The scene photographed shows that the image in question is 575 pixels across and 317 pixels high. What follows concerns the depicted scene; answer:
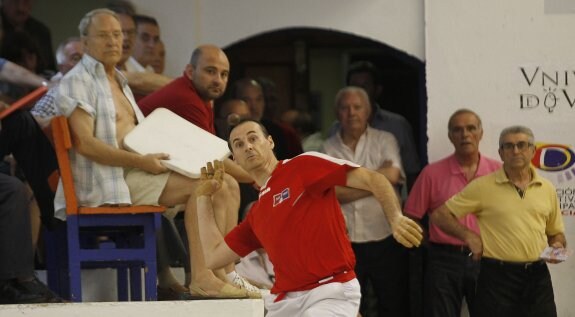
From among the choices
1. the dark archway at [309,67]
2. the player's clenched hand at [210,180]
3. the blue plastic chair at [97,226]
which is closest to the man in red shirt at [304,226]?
the player's clenched hand at [210,180]

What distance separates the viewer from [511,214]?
9.05 metres

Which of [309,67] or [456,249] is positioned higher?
[309,67]

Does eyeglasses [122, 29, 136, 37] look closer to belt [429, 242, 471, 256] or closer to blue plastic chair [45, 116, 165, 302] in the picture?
blue plastic chair [45, 116, 165, 302]

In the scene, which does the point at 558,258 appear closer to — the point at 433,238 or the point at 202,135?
the point at 433,238

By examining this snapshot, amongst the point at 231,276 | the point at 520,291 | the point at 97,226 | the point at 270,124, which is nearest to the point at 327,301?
the point at 231,276

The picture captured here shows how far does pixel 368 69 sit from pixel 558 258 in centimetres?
248

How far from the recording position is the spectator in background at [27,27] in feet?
31.7

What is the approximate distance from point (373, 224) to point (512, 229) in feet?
3.64

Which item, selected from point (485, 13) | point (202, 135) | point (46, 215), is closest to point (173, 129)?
point (202, 135)

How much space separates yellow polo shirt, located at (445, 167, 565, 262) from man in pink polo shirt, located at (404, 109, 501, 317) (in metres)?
0.39

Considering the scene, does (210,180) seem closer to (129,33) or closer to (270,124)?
(129,33)

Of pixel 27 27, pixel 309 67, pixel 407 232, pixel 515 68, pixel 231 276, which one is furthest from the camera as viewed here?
pixel 309 67

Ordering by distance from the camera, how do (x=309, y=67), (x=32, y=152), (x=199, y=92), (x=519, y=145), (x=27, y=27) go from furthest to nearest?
1. (x=309, y=67)
2. (x=27, y=27)
3. (x=519, y=145)
4. (x=199, y=92)
5. (x=32, y=152)

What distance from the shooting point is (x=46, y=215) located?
8.31 m
